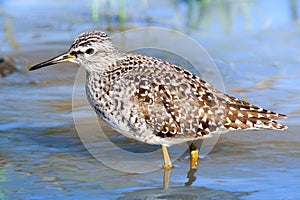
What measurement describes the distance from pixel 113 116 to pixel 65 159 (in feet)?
3.09

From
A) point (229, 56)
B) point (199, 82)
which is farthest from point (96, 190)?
point (229, 56)

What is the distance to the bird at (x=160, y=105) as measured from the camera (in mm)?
7672

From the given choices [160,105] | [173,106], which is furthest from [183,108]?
[160,105]

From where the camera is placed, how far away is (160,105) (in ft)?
25.3

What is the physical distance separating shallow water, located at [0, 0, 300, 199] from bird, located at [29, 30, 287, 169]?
42 centimetres

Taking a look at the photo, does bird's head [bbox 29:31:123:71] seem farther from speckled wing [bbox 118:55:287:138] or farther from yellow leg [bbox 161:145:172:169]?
yellow leg [bbox 161:145:172:169]

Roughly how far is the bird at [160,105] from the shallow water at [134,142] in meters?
0.42

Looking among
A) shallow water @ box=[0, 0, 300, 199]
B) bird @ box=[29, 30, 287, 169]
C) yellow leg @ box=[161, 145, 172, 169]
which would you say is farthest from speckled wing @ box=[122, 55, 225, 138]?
shallow water @ box=[0, 0, 300, 199]

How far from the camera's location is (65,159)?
27.2ft

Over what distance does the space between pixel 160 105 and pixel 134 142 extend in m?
1.23

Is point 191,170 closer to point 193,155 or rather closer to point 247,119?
point 193,155

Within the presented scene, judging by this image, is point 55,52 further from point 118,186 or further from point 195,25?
point 118,186

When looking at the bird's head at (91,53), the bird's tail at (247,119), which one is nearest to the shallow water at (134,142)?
the bird's tail at (247,119)

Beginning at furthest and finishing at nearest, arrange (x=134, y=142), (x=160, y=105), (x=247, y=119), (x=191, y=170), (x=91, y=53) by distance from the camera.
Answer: (x=134, y=142) < (x=91, y=53) < (x=191, y=170) < (x=247, y=119) < (x=160, y=105)
